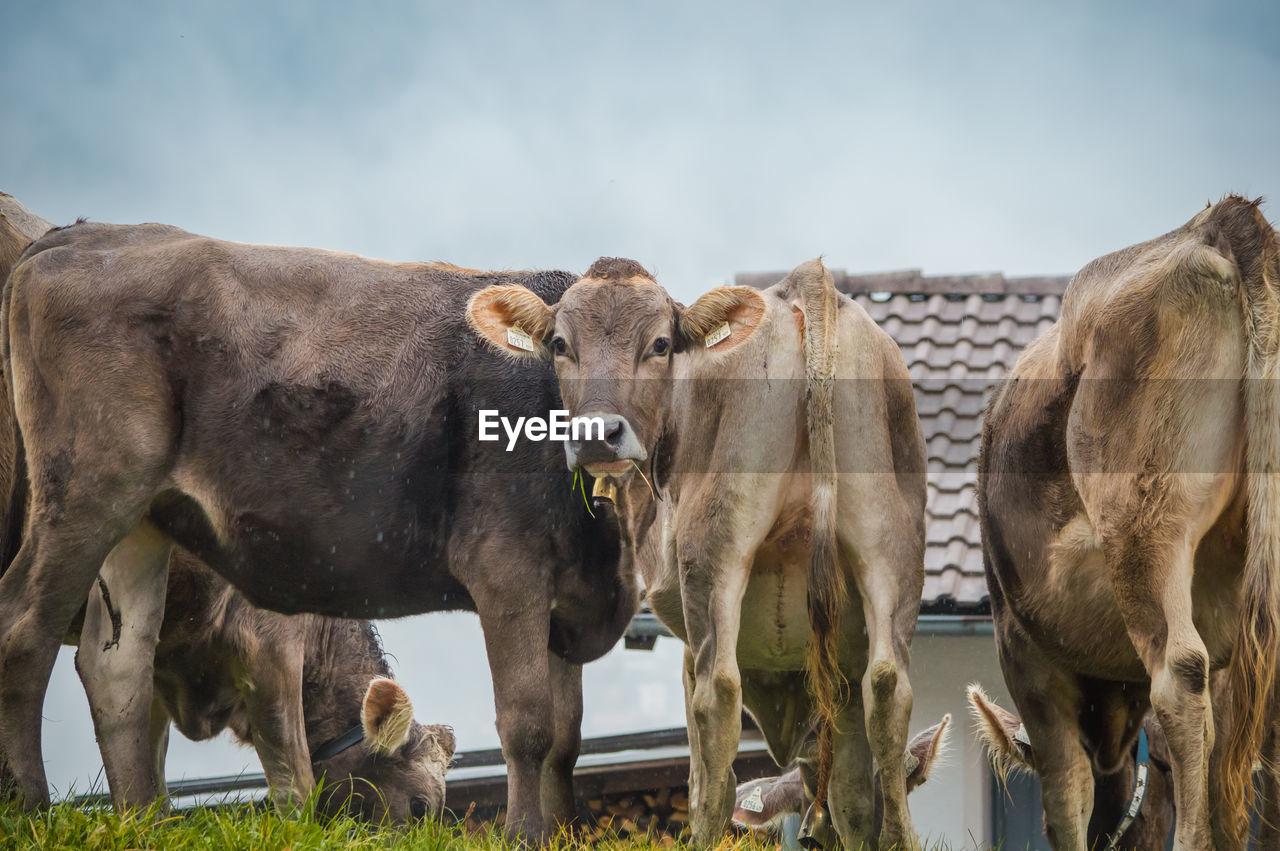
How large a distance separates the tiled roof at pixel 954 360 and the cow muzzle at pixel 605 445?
4.24 meters

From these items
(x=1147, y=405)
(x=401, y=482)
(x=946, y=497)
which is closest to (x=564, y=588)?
(x=401, y=482)

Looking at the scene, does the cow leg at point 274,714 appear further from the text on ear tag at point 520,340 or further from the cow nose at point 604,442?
the cow nose at point 604,442

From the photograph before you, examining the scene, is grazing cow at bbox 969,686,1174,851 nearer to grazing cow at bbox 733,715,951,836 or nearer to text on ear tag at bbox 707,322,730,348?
grazing cow at bbox 733,715,951,836

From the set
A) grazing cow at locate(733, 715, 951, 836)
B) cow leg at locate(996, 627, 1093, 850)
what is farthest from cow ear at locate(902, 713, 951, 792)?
cow leg at locate(996, 627, 1093, 850)

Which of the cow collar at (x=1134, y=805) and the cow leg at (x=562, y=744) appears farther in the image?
the cow collar at (x=1134, y=805)

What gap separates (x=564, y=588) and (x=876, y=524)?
1.51 meters

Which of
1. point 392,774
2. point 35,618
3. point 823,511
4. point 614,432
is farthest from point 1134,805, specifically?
point 35,618

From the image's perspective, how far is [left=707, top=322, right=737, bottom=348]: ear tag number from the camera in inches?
240

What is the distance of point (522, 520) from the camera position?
6.35m

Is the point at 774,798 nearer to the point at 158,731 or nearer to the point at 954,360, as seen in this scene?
the point at 158,731

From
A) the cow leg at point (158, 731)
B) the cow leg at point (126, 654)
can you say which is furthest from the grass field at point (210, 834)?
the cow leg at point (158, 731)

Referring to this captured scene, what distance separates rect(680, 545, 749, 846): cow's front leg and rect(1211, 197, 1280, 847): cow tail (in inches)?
75.7

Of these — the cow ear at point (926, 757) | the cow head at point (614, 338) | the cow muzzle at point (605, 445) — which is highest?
the cow head at point (614, 338)

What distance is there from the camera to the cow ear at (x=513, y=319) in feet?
20.7
